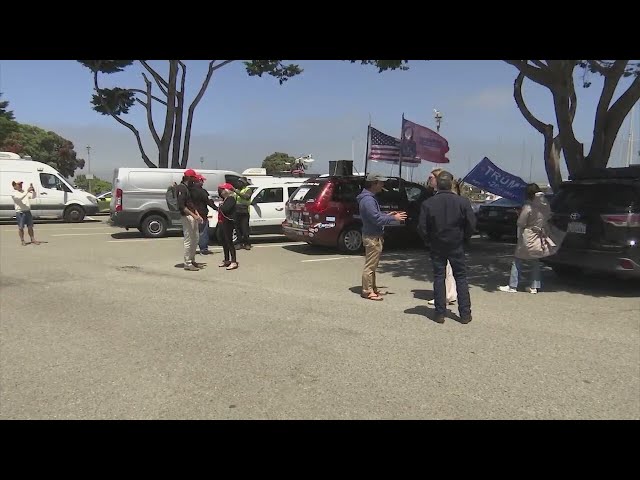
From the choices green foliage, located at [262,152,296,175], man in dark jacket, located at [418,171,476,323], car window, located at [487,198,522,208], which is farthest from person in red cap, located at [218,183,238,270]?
green foliage, located at [262,152,296,175]

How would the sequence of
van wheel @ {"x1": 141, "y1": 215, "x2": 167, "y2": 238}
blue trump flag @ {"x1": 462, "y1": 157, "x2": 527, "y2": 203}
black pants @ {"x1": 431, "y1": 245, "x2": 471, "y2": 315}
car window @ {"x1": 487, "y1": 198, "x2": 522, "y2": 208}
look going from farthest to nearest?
1. van wheel @ {"x1": 141, "y1": 215, "x2": 167, "y2": 238}
2. car window @ {"x1": 487, "y1": 198, "x2": 522, "y2": 208}
3. blue trump flag @ {"x1": 462, "y1": 157, "x2": 527, "y2": 203}
4. black pants @ {"x1": 431, "y1": 245, "x2": 471, "y2": 315}

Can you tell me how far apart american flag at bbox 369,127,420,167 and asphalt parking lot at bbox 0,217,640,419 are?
28.5ft

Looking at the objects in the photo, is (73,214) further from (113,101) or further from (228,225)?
(228,225)

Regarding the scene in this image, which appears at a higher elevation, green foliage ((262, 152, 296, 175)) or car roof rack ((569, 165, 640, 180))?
green foliage ((262, 152, 296, 175))

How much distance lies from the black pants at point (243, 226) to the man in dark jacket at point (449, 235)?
279 inches

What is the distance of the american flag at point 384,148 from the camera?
57.1 ft

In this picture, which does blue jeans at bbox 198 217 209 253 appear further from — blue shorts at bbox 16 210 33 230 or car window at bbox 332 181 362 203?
blue shorts at bbox 16 210 33 230

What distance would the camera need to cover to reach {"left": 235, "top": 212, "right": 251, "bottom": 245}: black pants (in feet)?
41.5

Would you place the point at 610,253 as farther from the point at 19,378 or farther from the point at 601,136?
the point at 19,378

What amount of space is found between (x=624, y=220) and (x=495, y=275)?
2.54 m

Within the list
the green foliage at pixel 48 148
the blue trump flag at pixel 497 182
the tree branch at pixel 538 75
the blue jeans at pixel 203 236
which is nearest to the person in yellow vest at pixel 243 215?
the blue jeans at pixel 203 236

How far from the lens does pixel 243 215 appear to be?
12633 millimetres

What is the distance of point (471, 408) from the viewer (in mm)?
3793

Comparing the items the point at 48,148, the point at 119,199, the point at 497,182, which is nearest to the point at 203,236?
the point at 119,199
